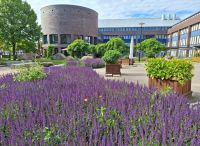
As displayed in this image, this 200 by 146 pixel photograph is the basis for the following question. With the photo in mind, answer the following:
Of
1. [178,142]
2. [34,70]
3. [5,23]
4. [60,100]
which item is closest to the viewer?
[178,142]

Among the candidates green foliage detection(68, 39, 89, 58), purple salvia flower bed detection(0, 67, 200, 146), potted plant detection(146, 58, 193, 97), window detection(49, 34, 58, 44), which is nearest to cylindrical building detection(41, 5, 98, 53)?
window detection(49, 34, 58, 44)

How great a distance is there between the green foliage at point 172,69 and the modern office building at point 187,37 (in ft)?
162

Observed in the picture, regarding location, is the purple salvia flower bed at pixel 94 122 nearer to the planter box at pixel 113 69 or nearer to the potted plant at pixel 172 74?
the potted plant at pixel 172 74

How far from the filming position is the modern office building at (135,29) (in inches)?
3410

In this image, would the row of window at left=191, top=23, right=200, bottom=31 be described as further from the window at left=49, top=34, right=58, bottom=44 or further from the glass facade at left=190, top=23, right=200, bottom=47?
the window at left=49, top=34, right=58, bottom=44

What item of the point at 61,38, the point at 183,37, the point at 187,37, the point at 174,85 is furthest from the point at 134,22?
the point at 174,85

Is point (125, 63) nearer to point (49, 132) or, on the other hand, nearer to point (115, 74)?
point (115, 74)

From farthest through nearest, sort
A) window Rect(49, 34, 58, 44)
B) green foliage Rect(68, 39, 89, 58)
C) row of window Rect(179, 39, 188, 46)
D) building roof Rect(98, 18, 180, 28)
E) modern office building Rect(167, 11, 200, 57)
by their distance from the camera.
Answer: building roof Rect(98, 18, 180, 28), window Rect(49, 34, 58, 44), row of window Rect(179, 39, 188, 46), modern office building Rect(167, 11, 200, 57), green foliage Rect(68, 39, 89, 58)

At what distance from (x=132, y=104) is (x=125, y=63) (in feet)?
73.0

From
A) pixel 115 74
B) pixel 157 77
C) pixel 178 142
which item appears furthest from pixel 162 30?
pixel 178 142

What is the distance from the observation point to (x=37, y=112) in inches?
88.0

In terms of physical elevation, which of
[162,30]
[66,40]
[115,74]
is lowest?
[115,74]

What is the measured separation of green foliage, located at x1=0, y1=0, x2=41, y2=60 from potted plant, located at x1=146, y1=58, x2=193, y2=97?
3107 cm

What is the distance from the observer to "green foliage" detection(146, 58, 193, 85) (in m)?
6.25
